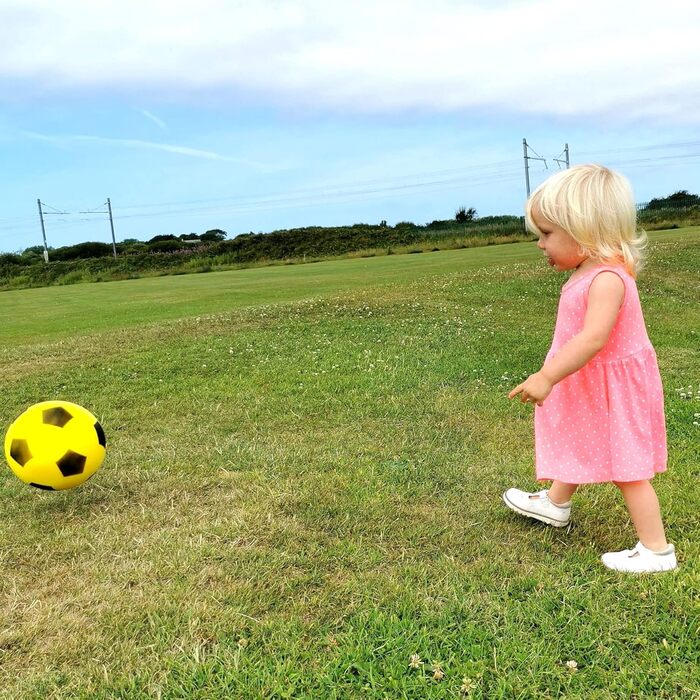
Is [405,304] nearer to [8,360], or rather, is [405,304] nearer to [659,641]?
[8,360]

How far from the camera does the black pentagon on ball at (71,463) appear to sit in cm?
407

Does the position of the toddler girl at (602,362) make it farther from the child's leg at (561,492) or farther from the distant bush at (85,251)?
the distant bush at (85,251)

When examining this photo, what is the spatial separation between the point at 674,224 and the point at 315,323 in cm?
3795

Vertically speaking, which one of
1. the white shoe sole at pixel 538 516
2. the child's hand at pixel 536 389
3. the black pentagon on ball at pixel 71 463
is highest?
the child's hand at pixel 536 389

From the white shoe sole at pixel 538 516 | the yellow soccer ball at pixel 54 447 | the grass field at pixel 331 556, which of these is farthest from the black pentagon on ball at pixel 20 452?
the white shoe sole at pixel 538 516

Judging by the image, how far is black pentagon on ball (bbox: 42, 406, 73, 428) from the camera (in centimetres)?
423

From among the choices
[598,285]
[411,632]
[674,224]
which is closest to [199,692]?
[411,632]

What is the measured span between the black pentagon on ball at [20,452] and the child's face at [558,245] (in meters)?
3.24

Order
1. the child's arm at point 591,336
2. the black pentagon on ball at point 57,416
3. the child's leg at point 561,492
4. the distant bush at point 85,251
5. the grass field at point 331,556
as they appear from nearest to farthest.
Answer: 1. the grass field at point 331,556
2. the child's arm at point 591,336
3. the child's leg at point 561,492
4. the black pentagon on ball at point 57,416
5. the distant bush at point 85,251

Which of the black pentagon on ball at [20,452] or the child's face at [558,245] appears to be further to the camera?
the black pentagon on ball at [20,452]

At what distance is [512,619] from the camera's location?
2734mm

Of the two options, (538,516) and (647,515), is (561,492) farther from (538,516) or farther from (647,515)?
(647,515)

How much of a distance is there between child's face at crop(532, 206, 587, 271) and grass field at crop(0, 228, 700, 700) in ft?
4.72

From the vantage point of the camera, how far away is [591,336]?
2955 millimetres
